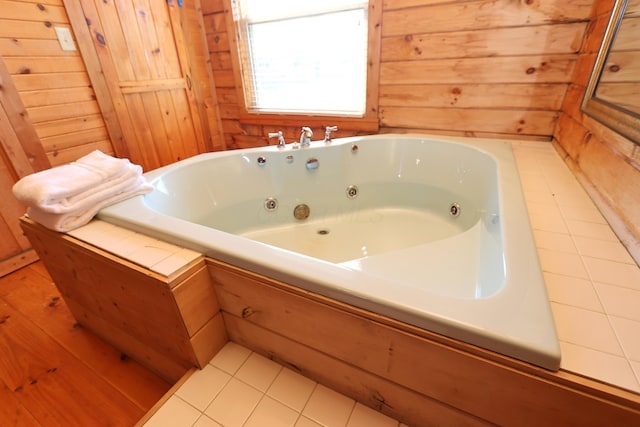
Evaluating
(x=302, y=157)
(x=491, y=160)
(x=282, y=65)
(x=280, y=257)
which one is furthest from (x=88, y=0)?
(x=491, y=160)

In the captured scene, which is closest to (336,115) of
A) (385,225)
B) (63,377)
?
(385,225)

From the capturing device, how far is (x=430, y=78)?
5.67 ft

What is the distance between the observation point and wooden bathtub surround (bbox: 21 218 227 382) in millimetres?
780

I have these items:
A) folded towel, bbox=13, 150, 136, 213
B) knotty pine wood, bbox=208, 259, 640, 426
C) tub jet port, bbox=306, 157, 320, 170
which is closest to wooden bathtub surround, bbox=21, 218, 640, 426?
knotty pine wood, bbox=208, 259, 640, 426

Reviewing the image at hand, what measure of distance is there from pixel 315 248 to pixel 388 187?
61 cm

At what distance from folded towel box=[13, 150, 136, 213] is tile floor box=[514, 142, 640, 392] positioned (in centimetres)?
130

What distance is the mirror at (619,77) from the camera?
0.84 metres

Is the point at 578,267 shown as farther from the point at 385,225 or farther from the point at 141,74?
the point at 141,74

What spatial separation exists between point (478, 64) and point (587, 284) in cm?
140

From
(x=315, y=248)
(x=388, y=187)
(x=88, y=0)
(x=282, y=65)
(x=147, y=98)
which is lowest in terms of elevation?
(x=315, y=248)

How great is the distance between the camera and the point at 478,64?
1.60 m

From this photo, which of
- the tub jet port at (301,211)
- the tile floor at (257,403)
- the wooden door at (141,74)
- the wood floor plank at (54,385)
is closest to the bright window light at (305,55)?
the wooden door at (141,74)

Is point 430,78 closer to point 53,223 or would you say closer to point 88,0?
point 53,223

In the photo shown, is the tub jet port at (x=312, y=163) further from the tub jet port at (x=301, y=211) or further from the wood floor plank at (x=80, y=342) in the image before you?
the wood floor plank at (x=80, y=342)
